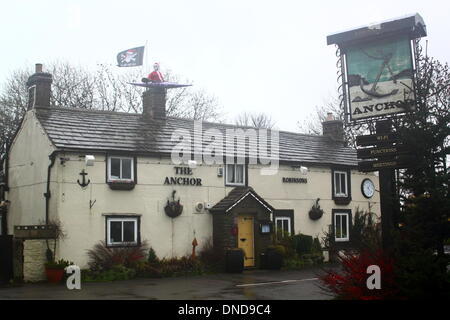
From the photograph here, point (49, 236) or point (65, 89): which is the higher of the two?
point (65, 89)

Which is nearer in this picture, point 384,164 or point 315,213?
point 384,164

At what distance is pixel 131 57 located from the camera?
29188 mm

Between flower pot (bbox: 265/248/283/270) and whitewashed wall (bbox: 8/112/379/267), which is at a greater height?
whitewashed wall (bbox: 8/112/379/267)

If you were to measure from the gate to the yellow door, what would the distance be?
8775 mm

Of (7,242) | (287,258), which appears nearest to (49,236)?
(7,242)

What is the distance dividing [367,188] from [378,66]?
15.8m

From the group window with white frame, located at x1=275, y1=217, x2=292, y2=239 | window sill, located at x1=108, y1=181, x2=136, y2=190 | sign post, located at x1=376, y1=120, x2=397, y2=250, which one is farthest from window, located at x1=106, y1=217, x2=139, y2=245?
sign post, located at x1=376, y1=120, x2=397, y2=250

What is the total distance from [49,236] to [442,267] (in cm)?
1347

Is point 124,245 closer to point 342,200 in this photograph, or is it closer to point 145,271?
point 145,271

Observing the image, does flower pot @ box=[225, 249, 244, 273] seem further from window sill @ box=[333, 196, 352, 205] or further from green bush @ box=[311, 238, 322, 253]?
window sill @ box=[333, 196, 352, 205]

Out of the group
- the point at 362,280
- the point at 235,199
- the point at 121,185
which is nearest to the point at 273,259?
Answer: the point at 235,199

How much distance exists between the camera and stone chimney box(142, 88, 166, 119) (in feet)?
86.3
